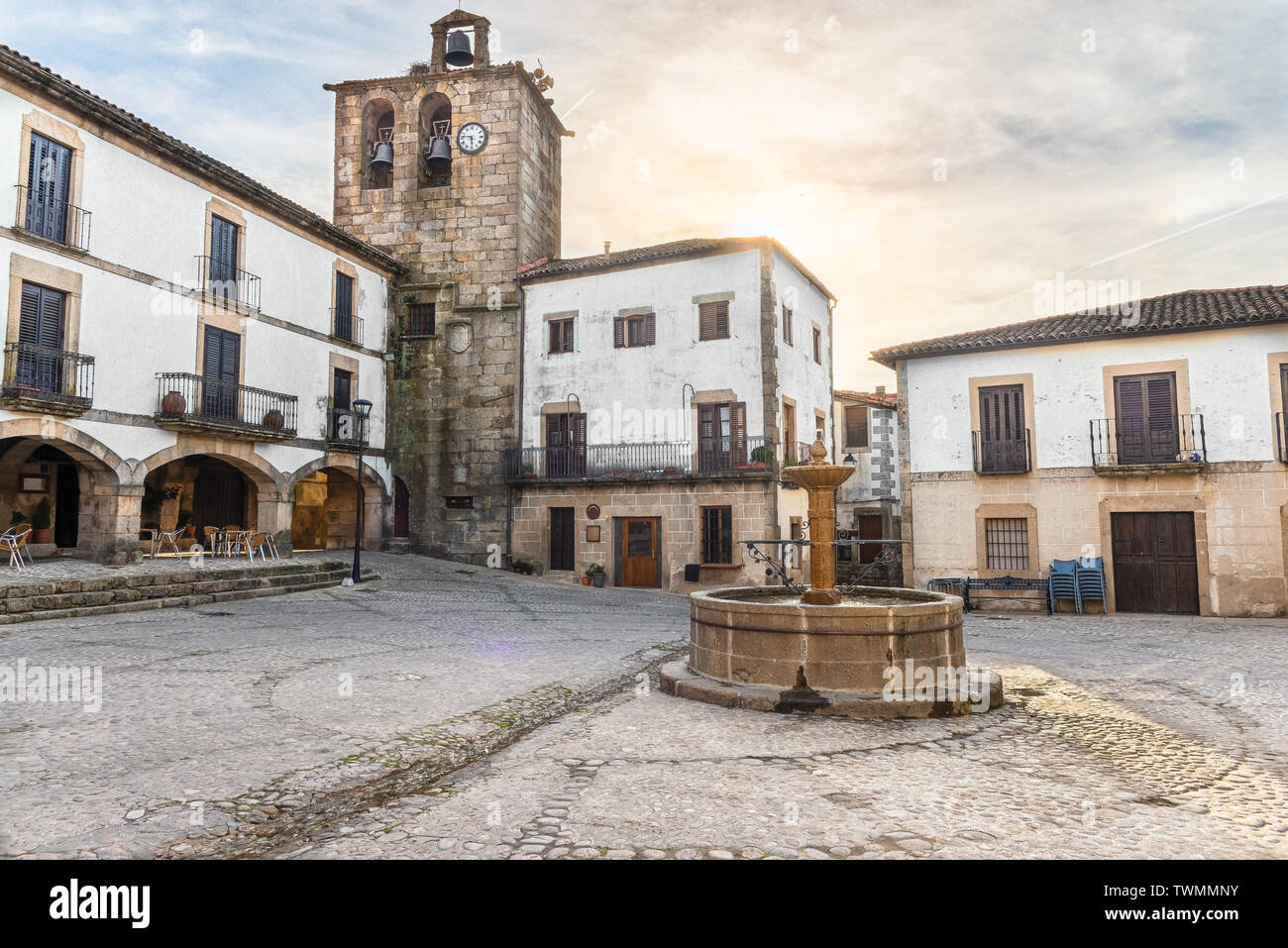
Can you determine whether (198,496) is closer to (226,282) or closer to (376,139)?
(226,282)

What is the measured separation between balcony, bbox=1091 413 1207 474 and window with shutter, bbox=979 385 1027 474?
4.41 feet

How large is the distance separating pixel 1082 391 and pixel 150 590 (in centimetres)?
1782

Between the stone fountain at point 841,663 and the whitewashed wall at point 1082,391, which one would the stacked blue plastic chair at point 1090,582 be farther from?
the stone fountain at point 841,663

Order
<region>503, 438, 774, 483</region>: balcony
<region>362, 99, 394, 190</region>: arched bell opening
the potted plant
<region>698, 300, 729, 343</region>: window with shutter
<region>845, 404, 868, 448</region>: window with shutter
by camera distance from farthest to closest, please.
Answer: <region>845, 404, 868, 448</region>: window with shutter
<region>362, 99, 394, 190</region>: arched bell opening
<region>698, 300, 729, 343</region>: window with shutter
<region>503, 438, 774, 483</region>: balcony
the potted plant

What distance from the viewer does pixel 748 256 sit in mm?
20312

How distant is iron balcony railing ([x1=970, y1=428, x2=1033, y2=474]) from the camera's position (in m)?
16.1

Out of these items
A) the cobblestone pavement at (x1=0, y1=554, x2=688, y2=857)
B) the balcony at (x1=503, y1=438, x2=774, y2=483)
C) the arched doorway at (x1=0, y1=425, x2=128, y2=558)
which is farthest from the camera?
the balcony at (x1=503, y1=438, x2=774, y2=483)

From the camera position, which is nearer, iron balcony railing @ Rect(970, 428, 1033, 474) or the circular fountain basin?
the circular fountain basin

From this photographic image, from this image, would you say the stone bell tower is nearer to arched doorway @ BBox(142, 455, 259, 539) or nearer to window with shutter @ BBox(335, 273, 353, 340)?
window with shutter @ BBox(335, 273, 353, 340)

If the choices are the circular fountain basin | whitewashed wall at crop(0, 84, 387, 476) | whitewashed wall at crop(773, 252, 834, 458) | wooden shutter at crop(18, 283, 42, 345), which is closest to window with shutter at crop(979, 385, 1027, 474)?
whitewashed wall at crop(773, 252, 834, 458)

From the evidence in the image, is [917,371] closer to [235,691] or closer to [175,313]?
[235,691]

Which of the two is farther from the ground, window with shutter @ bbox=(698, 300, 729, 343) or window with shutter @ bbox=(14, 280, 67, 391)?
window with shutter @ bbox=(698, 300, 729, 343)

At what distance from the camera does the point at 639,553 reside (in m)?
20.7

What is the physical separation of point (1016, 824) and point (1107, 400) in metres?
14.3
